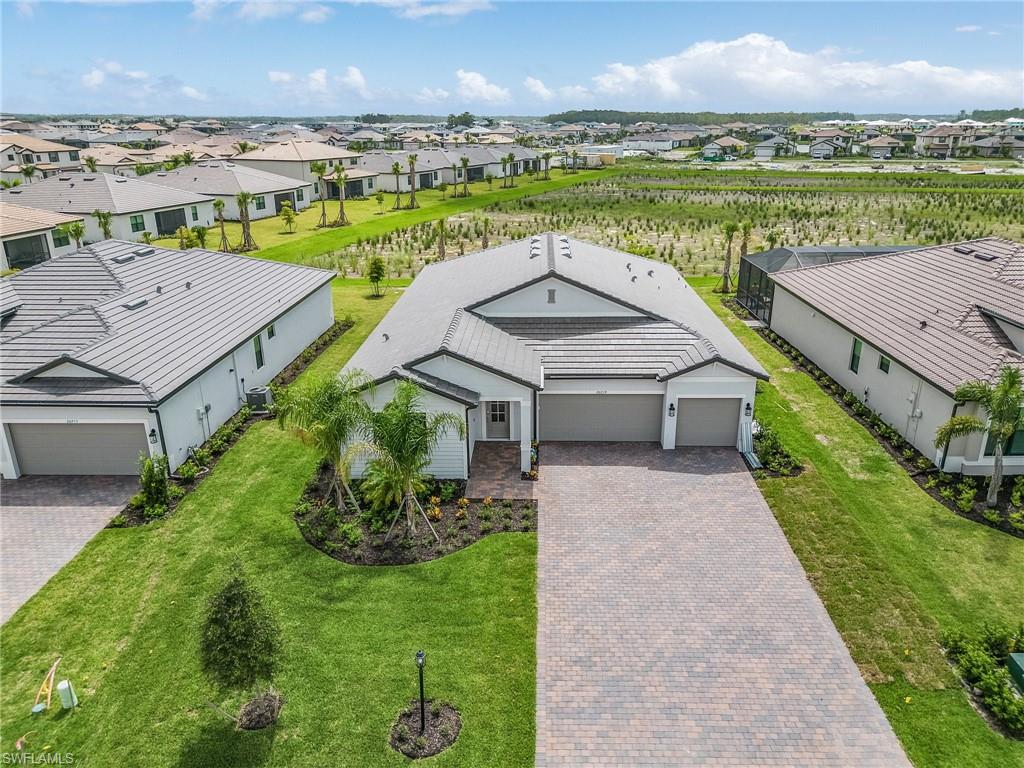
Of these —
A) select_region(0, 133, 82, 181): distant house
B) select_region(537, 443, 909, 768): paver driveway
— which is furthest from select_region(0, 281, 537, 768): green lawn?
select_region(0, 133, 82, 181): distant house

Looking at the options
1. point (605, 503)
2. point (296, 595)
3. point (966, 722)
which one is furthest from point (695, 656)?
point (296, 595)

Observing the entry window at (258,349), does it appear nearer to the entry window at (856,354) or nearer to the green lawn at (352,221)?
the entry window at (856,354)

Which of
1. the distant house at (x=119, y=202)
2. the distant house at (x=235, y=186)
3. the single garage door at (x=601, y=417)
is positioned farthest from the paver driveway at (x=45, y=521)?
the distant house at (x=235, y=186)

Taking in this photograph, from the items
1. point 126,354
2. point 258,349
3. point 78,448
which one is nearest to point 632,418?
point 258,349

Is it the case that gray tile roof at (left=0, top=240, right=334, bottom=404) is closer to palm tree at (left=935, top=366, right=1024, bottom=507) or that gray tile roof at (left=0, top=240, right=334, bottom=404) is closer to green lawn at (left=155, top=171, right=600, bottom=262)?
palm tree at (left=935, top=366, right=1024, bottom=507)

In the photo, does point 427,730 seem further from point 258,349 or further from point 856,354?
point 856,354
